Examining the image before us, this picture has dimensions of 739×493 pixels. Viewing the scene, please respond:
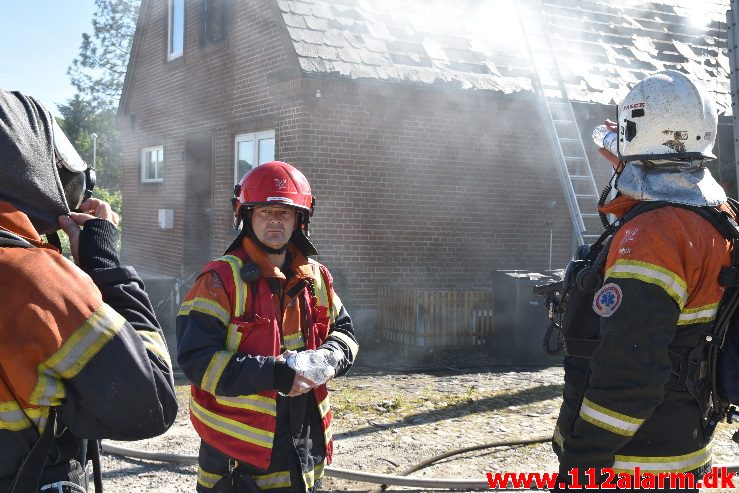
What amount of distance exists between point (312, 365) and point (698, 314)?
135cm

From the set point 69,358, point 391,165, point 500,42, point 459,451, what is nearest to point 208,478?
point 69,358

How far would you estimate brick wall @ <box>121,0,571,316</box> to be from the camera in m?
8.90

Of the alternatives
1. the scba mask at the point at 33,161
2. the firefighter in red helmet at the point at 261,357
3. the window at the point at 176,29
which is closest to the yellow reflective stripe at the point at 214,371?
the firefighter in red helmet at the point at 261,357

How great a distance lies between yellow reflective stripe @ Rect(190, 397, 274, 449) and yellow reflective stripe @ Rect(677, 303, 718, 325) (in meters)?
1.49

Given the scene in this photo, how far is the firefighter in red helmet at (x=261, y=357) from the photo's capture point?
8.32 feet

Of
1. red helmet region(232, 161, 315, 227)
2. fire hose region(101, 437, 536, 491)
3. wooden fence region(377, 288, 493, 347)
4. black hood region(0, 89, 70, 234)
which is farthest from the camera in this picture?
wooden fence region(377, 288, 493, 347)

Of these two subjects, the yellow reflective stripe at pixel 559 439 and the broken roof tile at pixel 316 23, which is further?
the broken roof tile at pixel 316 23

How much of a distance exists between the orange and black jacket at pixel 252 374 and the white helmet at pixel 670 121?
1.39 metres

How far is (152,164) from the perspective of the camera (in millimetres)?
13641

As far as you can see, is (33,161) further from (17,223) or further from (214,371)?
(214,371)

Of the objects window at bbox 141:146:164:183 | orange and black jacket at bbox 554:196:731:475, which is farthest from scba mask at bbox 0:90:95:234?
window at bbox 141:146:164:183

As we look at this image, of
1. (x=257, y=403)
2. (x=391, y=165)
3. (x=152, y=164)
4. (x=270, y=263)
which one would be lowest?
(x=257, y=403)

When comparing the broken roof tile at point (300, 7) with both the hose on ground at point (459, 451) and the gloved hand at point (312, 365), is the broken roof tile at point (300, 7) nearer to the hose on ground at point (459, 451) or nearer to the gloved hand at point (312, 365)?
the hose on ground at point (459, 451)

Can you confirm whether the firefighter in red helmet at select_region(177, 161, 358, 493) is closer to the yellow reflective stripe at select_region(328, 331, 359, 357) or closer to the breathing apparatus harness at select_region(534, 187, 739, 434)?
the yellow reflective stripe at select_region(328, 331, 359, 357)
